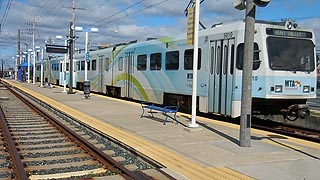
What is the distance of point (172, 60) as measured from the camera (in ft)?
54.9

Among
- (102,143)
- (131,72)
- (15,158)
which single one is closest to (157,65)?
(131,72)

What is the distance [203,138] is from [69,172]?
3782 mm

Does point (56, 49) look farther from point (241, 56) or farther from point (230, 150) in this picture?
point (230, 150)

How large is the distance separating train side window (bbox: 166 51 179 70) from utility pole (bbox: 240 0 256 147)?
7.61 m

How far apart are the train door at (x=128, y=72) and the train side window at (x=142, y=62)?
106cm

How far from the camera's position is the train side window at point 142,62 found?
19484 millimetres

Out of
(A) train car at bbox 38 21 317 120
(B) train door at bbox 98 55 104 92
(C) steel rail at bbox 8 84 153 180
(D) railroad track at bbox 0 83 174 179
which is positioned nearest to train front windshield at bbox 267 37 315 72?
(A) train car at bbox 38 21 317 120

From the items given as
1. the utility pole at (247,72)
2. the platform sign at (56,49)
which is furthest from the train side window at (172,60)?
the platform sign at (56,49)

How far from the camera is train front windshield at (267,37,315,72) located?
489 inches

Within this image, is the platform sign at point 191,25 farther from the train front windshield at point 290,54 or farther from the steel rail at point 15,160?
the steel rail at point 15,160

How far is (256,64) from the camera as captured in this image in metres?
12.4

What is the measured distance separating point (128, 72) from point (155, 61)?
3.79 m

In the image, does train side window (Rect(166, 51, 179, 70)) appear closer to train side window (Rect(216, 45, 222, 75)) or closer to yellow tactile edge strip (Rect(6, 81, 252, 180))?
train side window (Rect(216, 45, 222, 75))

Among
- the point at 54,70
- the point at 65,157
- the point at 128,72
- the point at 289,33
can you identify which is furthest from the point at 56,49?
the point at 65,157
